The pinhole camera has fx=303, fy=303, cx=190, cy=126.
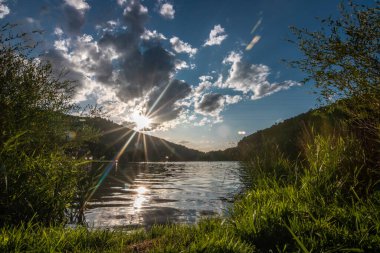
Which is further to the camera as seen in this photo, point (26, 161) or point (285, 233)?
point (26, 161)

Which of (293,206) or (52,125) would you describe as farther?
(52,125)

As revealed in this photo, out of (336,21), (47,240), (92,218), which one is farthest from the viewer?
(92,218)

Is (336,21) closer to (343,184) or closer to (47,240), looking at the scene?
(343,184)

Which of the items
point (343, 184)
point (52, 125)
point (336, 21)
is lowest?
point (343, 184)

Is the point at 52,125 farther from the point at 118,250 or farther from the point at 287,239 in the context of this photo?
the point at 287,239

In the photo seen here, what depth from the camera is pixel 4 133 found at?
8.22 meters

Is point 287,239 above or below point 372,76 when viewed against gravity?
below

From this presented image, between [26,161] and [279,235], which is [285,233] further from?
[26,161]

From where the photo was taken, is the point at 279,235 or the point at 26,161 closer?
the point at 279,235

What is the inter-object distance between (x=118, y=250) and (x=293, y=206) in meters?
3.86

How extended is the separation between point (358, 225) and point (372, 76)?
15.1 feet

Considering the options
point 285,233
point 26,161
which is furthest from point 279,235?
point 26,161

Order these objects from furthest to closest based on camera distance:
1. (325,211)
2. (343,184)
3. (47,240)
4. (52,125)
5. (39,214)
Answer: (52,125) → (343,184) → (39,214) → (325,211) → (47,240)

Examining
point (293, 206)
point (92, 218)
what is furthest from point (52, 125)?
point (293, 206)
